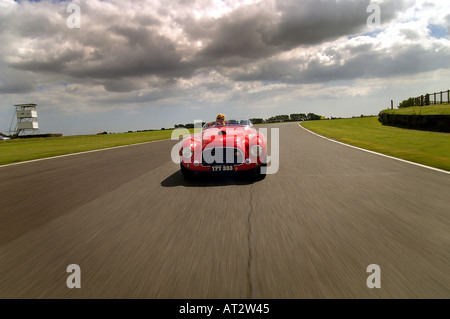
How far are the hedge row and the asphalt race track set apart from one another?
601 inches

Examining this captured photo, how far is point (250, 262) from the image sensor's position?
235 cm

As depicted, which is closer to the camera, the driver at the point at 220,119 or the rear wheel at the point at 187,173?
the rear wheel at the point at 187,173

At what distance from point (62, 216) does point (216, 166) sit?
9.20ft

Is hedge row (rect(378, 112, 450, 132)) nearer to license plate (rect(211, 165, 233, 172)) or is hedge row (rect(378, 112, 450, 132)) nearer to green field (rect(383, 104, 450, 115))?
green field (rect(383, 104, 450, 115))

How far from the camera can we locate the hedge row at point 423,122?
58.0ft

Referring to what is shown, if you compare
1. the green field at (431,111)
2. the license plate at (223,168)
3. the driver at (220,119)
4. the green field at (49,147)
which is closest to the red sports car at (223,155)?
the license plate at (223,168)

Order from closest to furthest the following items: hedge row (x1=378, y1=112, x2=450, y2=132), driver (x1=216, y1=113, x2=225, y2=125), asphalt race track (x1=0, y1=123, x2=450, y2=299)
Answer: asphalt race track (x1=0, y1=123, x2=450, y2=299)
driver (x1=216, y1=113, x2=225, y2=125)
hedge row (x1=378, y1=112, x2=450, y2=132)

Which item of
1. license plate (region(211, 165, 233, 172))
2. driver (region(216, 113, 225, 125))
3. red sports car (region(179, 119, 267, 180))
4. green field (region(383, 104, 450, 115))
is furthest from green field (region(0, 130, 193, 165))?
green field (region(383, 104, 450, 115))

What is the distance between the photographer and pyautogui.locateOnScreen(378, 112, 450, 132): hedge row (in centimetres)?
1767

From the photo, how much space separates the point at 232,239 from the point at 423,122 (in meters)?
22.0

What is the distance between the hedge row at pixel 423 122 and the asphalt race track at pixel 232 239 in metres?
15.3

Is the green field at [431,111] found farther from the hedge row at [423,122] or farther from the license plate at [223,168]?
the license plate at [223,168]

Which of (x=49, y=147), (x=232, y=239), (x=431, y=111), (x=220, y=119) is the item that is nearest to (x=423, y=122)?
(x=431, y=111)
